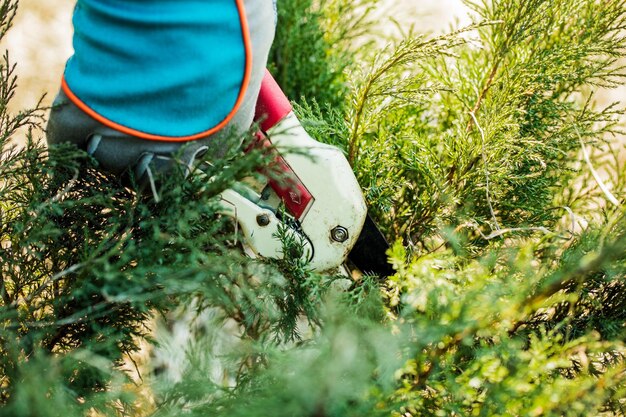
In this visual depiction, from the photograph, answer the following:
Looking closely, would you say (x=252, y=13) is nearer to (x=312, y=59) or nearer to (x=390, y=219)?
(x=390, y=219)

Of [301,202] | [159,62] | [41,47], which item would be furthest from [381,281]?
[41,47]

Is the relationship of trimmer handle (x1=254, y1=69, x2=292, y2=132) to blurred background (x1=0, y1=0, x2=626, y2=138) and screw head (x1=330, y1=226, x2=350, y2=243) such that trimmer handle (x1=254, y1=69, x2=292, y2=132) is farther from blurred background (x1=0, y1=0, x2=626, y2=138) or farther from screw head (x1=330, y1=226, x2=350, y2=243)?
blurred background (x1=0, y1=0, x2=626, y2=138)

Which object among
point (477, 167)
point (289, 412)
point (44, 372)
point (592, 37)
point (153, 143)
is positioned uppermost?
point (592, 37)

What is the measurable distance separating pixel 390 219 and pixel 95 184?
0.81 m

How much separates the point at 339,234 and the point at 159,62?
599 mm

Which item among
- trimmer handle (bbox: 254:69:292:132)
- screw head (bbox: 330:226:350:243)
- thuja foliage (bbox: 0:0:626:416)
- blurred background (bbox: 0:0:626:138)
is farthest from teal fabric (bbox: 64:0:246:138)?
blurred background (bbox: 0:0:626:138)

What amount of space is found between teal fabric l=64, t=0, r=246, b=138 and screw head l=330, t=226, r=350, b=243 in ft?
1.43

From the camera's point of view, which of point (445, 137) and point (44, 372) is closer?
point (44, 372)

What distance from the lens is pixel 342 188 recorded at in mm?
1356

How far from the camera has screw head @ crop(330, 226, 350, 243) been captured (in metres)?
1.39

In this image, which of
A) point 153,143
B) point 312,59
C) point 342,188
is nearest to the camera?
point 153,143

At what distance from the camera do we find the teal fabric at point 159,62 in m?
0.98

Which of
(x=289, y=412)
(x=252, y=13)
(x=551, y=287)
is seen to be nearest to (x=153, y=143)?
(x=252, y=13)

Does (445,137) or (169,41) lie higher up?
(169,41)
